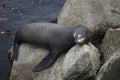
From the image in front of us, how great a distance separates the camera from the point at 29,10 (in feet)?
38.4

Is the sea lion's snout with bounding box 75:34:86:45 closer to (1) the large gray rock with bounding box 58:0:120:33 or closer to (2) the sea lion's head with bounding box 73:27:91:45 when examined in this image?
(2) the sea lion's head with bounding box 73:27:91:45

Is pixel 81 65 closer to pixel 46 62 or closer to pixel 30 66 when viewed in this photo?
pixel 46 62

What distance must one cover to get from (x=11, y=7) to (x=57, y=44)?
4140 millimetres

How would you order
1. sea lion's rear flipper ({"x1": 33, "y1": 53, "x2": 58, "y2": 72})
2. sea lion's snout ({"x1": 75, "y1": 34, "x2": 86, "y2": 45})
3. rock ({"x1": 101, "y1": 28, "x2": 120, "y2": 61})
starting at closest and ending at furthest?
sea lion's snout ({"x1": 75, "y1": 34, "x2": 86, "y2": 45}) < rock ({"x1": 101, "y1": 28, "x2": 120, "y2": 61}) < sea lion's rear flipper ({"x1": 33, "y1": 53, "x2": 58, "y2": 72})

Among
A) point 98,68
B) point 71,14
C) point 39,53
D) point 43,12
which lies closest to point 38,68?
point 39,53

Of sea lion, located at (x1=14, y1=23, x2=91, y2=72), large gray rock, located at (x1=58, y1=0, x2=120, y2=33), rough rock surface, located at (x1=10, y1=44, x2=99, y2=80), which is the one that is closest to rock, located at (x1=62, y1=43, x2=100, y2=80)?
rough rock surface, located at (x1=10, y1=44, x2=99, y2=80)

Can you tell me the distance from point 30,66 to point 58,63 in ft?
2.10

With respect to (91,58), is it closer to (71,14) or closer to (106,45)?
(106,45)

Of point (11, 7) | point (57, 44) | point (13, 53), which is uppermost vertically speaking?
point (57, 44)

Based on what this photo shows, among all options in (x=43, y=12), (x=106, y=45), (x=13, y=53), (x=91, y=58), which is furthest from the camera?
(x=43, y=12)

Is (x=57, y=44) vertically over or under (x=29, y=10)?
over

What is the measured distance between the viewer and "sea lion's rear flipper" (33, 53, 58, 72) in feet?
25.5

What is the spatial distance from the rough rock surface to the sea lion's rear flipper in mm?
68

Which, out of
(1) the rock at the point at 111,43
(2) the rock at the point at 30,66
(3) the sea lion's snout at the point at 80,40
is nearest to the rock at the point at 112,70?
(3) the sea lion's snout at the point at 80,40
